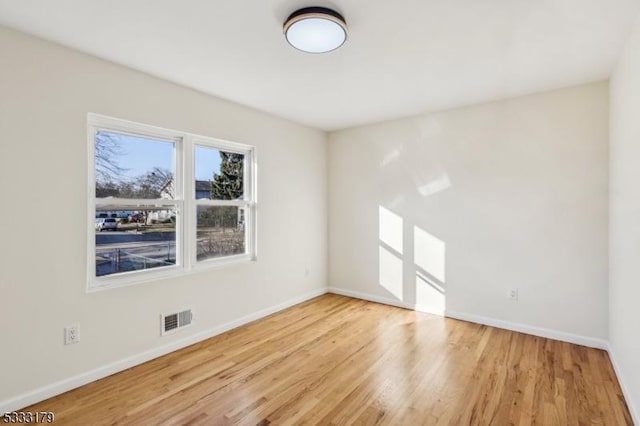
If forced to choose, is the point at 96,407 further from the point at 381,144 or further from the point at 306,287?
the point at 381,144

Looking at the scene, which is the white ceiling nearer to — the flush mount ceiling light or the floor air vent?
the flush mount ceiling light

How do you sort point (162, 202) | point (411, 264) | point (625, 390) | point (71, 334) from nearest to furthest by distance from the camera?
point (625, 390) < point (71, 334) < point (162, 202) < point (411, 264)

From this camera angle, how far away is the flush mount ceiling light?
73.5 inches

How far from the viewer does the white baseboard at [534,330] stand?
2.95 meters

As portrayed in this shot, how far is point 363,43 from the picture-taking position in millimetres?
2275

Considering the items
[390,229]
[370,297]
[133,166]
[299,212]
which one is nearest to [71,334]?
[133,166]

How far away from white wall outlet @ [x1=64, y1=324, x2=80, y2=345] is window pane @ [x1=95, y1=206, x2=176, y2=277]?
408 millimetres

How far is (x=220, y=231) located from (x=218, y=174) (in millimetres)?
625

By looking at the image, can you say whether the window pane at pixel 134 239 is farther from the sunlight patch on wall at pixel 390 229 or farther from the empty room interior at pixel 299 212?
the sunlight patch on wall at pixel 390 229

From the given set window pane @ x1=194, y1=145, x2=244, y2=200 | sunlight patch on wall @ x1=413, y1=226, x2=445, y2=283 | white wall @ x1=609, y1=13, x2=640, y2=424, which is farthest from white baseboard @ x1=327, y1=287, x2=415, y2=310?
window pane @ x1=194, y1=145, x2=244, y2=200

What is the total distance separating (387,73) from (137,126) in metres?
2.21

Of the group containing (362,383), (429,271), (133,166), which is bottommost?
(362,383)

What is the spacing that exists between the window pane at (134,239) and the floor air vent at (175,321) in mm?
480

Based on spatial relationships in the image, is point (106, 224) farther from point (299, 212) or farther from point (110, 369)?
point (299, 212)
